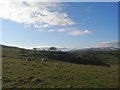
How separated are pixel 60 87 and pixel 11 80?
6.09 meters

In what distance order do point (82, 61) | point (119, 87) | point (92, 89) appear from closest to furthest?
point (92, 89) < point (119, 87) < point (82, 61)

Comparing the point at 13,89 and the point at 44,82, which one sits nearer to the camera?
the point at 13,89

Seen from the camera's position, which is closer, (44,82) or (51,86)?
(51,86)

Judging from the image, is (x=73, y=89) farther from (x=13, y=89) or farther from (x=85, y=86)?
(x=13, y=89)

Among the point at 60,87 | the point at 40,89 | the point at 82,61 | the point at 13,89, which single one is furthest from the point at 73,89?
the point at 82,61

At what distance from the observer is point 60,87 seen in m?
18.2

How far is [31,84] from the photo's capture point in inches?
745

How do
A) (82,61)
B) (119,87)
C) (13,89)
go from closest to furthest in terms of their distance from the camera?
(13,89) < (119,87) < (82,61)

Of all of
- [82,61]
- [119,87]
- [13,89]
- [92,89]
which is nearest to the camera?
[13,89]

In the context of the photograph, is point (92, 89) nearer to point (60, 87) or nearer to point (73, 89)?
point (73, 89)

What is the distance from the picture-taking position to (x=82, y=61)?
61594mm

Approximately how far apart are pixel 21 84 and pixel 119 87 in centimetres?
1083

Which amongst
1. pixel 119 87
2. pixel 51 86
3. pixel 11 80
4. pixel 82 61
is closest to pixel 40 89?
pixel 51 86

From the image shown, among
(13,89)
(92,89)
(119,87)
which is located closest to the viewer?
(13,89)
